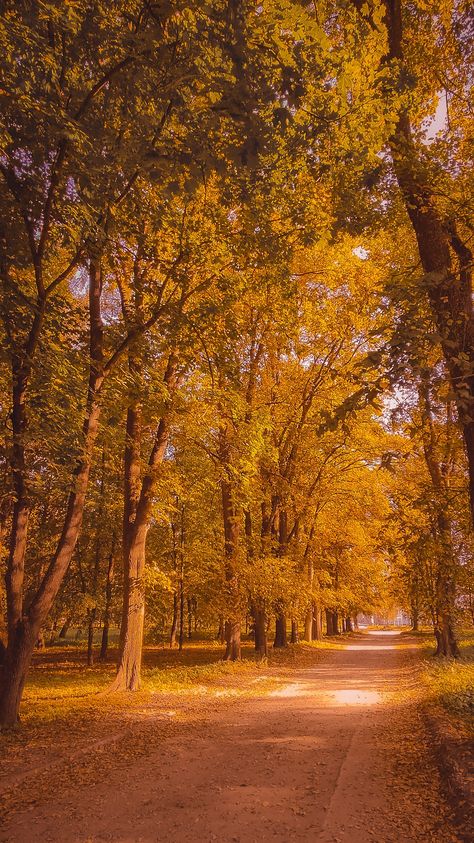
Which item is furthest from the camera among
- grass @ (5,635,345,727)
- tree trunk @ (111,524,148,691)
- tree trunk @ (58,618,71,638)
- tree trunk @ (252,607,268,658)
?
tree trunk @ (58,618,71,638)

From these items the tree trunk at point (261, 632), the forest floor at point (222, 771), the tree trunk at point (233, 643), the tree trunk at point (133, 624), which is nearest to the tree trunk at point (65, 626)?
the tree trunk at point (233, 643)

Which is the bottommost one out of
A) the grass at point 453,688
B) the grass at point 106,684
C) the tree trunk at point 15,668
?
the grass at point 106,684

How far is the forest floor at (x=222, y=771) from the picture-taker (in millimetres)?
4660

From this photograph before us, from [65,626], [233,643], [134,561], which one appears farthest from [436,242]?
[65,626]

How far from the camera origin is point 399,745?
733 cm

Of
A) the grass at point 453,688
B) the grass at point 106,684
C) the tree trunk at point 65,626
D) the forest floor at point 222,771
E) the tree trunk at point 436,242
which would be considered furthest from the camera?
the tree trunk at point 65,626

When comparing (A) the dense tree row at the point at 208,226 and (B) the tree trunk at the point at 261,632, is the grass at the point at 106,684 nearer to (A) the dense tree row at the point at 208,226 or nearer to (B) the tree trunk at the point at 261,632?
(B) the tree trunk at the point at 261,632

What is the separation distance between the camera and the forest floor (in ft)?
15.3

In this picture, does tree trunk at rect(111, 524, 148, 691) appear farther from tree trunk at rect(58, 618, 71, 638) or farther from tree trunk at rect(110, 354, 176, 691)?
tree trunk at rect(58, 618, 71, 638)

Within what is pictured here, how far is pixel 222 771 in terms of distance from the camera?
20.4 ft

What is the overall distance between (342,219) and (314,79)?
5.99ft

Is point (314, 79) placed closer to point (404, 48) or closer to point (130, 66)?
point (130, 66)

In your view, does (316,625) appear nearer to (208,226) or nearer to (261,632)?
(261,632)

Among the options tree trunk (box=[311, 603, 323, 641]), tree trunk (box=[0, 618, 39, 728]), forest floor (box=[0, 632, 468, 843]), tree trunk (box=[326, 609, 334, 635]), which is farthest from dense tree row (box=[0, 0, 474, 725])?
tree trunk (box=[326, 609, 334, 635])
